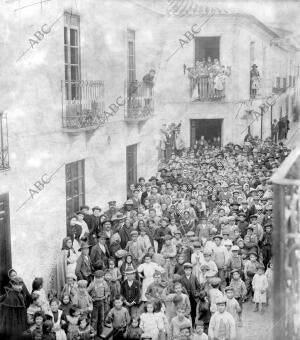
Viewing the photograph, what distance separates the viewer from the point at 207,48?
954cm

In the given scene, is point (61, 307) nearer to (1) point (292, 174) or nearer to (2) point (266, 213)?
(2) point (266, 213)

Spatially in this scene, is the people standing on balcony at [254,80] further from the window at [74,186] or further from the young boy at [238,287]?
the young boy at [238,287]

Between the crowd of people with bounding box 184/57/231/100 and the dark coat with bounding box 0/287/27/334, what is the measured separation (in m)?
4.11

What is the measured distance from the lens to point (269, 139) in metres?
9.64

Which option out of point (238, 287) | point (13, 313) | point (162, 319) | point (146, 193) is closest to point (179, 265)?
point (238, 287)

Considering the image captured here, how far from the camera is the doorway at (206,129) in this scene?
31.9ft

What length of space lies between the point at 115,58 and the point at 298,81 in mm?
2955

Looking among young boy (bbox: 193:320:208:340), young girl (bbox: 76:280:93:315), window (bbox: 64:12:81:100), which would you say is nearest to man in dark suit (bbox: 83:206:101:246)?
young girl (bbox: 76:280:93:315)

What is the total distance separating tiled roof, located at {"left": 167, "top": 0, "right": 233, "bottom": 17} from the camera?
9.11 metres

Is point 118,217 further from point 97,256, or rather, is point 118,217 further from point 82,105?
point 82,105

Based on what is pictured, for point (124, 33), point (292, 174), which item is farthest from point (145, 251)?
point (292, 174)

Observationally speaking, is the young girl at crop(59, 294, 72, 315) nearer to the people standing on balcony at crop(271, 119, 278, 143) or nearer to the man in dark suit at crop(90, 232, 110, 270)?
the man in dark suit at crop(90, 232, 110, 270)

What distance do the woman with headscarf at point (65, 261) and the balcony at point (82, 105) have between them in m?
1.59

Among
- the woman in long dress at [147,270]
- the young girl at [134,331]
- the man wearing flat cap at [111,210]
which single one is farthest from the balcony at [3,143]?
the young girl at [134,331]
